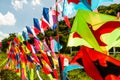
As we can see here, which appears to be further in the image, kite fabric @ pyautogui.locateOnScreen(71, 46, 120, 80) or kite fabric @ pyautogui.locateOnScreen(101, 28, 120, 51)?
kite fabric @ pyautogui.locateOnScreen(101, 28, 120, 51)

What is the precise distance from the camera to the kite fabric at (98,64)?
3029 mm

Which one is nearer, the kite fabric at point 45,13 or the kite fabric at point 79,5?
the kite fabric at point 79,5

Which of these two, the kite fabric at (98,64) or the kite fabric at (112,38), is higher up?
the kite fabric at (112,38)

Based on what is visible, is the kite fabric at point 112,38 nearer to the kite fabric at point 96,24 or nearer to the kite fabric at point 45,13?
the kite fabric at point 96,24

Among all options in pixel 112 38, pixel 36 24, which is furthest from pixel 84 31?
pixel 36 24

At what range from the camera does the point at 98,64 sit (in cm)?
313

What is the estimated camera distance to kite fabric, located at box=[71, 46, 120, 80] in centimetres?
303

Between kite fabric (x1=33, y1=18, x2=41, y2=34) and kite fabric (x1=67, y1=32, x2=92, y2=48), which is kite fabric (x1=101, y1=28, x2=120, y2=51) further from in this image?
kite fabric (x1=33, y1=18, x2=41, y2=34)

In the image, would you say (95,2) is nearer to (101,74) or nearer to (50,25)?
(101,74)

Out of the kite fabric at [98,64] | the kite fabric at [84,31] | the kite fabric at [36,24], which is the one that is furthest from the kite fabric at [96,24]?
the kite fabric at [36,24]

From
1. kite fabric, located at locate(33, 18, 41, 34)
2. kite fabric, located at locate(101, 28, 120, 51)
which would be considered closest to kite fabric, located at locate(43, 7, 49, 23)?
kite fabric, located at locate(33, 18, 41, 34)

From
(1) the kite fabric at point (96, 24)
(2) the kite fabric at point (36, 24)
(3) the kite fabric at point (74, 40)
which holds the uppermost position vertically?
(1) the kite fabric at point (96, 24)

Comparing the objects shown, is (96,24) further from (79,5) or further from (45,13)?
(45,13)

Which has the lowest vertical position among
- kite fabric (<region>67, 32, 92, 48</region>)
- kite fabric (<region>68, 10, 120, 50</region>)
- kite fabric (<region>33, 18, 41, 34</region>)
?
kite fabric (<region>33, 18, 41, 34</region>)
